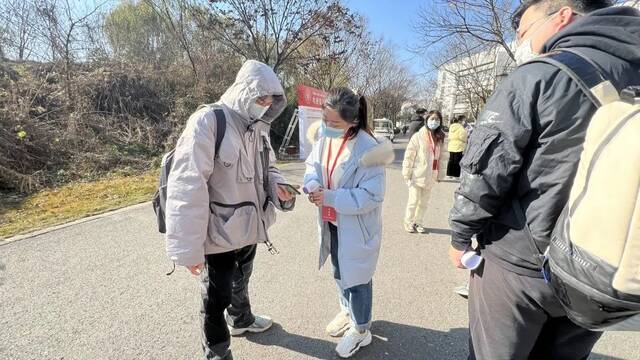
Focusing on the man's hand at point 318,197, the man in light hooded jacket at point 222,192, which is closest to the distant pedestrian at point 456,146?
the man's hand at point 318,197

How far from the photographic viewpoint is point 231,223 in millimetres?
1902

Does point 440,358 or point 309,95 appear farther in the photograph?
point 309,95

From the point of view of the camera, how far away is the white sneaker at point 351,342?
227 cm

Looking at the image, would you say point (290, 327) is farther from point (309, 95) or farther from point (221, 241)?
point (309, 95)

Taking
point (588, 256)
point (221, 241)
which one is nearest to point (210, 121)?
point (221, 241)

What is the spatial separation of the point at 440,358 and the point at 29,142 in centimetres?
924

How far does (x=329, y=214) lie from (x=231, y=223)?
0.67 m

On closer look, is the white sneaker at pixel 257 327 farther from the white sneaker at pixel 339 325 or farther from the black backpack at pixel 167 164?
the black backpack at pixel 167 164

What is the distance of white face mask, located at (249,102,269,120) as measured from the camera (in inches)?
→ 76.2

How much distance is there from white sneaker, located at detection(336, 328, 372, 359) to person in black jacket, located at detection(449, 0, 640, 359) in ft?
3.26

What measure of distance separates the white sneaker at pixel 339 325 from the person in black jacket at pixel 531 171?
1187 mm

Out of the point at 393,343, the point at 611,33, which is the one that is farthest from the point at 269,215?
the point at 611,33

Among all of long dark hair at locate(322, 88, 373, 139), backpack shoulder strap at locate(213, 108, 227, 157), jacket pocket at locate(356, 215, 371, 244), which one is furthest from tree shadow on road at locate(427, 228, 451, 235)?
backpack shoulder strap at locate(213, 108, 227, 157)

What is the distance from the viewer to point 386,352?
2.35 meters
